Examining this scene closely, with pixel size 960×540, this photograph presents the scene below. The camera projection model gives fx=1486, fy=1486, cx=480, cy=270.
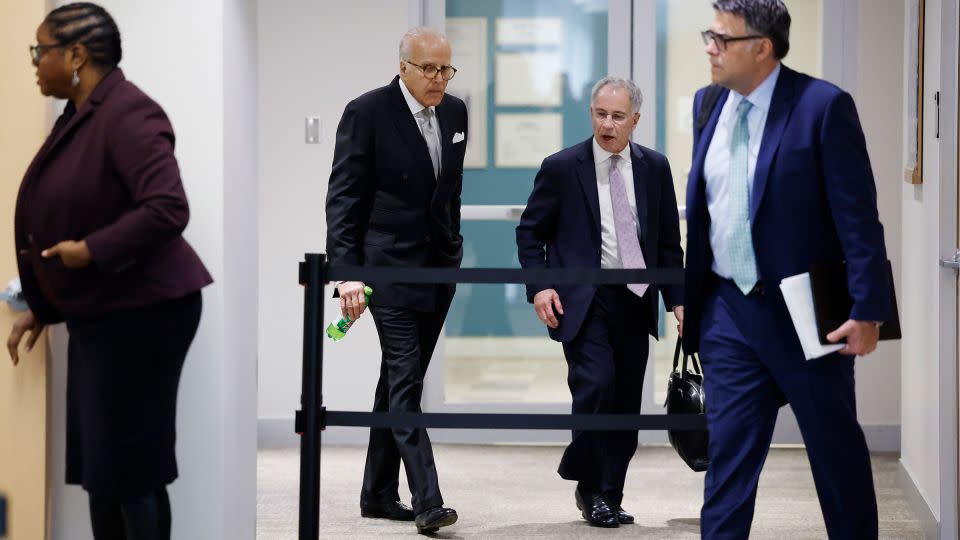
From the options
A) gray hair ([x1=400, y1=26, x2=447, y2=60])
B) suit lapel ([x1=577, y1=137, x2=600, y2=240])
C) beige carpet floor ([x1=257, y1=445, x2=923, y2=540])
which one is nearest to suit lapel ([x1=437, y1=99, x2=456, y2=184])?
gray hair ([x1=400, y1=26, x2=447, y2=60])

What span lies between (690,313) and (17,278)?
1.73 m

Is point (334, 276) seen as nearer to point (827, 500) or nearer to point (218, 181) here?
point (218, 181)

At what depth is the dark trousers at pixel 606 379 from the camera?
497 cm

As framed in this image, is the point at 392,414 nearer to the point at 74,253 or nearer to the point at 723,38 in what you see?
the point at 74,253

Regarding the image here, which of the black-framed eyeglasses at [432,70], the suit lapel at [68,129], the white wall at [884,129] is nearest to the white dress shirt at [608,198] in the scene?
the black-framed eyeglasses at [432,70]

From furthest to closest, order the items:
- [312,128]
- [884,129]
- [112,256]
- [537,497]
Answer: [312,128]
[884,129]
[537,497]
[112,256]

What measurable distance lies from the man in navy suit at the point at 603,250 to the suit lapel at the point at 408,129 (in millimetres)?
389

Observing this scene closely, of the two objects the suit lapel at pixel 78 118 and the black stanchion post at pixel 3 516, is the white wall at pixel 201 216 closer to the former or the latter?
the black stanchion post at pixel 3 516

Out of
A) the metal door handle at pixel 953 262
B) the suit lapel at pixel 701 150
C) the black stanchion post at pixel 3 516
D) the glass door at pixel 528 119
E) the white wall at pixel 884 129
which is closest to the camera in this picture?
the suit lapel at pixel 701 150

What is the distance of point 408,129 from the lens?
16.3 ft

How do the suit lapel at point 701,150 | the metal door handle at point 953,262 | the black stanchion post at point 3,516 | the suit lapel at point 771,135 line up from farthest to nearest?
the metal door handle at point 953,262
the black stanchion post at point 3,516
the suit lapel at point 701,150
the suit lapel at point 771,135

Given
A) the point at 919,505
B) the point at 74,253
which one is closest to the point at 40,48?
the point at 74,253

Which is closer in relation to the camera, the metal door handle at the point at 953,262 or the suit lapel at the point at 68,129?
the suit lapel at the point at 68,129

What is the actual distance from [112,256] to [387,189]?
71.8 inches
